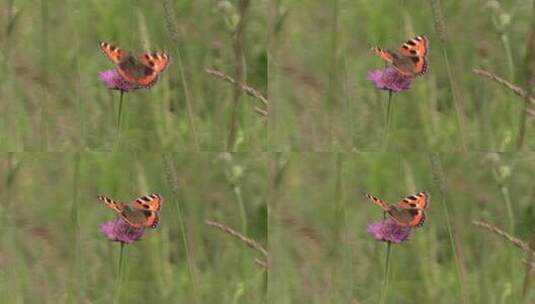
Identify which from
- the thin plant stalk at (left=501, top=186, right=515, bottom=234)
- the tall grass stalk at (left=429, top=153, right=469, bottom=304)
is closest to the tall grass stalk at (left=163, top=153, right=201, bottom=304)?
the tall grass stalk at (left=429, top=153, right=469, bottom=304)

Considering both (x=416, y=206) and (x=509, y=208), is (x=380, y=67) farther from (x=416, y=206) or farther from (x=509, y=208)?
(x=509, y=208)

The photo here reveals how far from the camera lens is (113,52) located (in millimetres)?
3041

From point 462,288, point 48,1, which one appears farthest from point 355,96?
point 48,1

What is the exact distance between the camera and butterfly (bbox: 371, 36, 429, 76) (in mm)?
3055

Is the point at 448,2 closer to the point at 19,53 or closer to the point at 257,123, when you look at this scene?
the point at 257,123

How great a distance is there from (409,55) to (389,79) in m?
0.07

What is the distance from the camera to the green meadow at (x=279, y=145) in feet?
10.0

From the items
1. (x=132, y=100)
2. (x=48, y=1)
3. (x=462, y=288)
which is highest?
(x=48, y=1)

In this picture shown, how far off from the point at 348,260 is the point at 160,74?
2.00ft

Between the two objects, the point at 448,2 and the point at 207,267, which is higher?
the point at 448,2

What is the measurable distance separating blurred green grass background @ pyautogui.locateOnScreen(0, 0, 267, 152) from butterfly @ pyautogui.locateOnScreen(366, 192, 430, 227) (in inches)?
12.6

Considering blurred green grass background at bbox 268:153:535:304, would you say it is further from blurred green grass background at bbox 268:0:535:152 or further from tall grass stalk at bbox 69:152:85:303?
tall grass stalk at bbox 69:152:85:303

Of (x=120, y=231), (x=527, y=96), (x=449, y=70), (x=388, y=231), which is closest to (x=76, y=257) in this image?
(x=120, y=231)

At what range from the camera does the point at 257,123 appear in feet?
10.1
